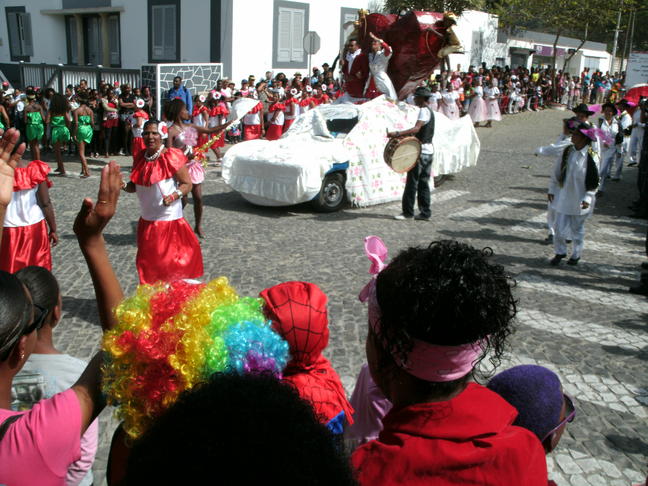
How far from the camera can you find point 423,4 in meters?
28.4

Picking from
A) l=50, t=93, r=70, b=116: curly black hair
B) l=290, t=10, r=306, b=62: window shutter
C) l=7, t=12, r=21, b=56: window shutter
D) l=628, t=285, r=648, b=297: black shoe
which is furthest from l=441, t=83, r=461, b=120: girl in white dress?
l=7, t=12, r=21, b=56: window shutter

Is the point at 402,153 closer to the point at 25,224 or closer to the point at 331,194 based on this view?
the point at 331,194

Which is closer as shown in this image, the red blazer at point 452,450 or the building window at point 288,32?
the red blazer at point 452,450

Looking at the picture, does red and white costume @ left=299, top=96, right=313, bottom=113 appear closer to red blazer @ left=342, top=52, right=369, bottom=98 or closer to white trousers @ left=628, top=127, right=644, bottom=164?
red blazer @ left=342, top=52, right=369, bottom=98

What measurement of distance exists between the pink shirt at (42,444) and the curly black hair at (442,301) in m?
0.87

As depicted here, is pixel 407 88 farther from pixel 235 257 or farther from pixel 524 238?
pixel 235 257

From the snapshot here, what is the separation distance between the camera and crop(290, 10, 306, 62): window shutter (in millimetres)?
23031

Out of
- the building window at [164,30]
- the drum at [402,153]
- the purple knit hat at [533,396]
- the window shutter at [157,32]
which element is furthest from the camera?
the window shutter at [157,32]

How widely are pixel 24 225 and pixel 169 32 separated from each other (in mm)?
19717

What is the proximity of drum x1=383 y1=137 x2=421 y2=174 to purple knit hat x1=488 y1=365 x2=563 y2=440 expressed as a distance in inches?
258

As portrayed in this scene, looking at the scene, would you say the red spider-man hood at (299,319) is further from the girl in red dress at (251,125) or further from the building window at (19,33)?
the building window at (19,33)

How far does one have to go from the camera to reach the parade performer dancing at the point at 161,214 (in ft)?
17.7

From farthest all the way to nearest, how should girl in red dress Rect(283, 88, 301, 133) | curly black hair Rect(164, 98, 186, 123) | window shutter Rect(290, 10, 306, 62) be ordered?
1. window shutter Rect(290, 10, 306, 62)
2. girl in red dress Rect(283, 88, 301, 133)
3. curly black hair Rect(164, 98, 186, 123)

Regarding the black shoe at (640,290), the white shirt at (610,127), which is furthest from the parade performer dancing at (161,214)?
the white shirt at (610,127)
